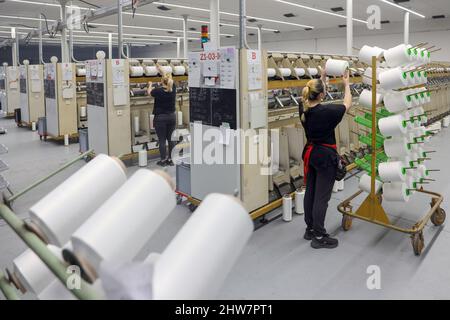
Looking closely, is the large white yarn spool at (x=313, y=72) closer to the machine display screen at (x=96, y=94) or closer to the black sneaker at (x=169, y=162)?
the black sneaker at (x=169, y=162)

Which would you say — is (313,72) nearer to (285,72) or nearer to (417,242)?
(285,72)

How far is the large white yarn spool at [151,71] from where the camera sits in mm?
6477

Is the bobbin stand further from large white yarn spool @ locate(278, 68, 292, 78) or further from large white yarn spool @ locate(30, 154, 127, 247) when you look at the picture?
large white yarn spool @ locate(30, 154, 127, 247)

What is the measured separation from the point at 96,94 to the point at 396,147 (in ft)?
15.2

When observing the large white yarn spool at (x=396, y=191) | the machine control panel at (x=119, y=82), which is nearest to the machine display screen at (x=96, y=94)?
the machine control panel at (x=119, y=82)

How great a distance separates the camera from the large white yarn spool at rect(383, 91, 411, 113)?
3.58 metres

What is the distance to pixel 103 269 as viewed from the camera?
1.15 m

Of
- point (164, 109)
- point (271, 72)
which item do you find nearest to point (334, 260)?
point (271, 72)

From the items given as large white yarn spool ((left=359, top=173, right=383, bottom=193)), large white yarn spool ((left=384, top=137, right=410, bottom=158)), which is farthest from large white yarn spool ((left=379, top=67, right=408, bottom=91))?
large white yarn spool ((left=359, top=173, right=383, bottom=193))

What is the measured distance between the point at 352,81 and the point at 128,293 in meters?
5.87

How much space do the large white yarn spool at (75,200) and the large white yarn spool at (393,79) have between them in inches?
107

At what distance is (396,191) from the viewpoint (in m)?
3.68
